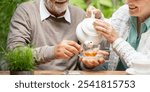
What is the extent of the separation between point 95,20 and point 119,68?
0.38 meters

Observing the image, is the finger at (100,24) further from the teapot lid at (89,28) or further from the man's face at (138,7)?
the man's face at (138,7)

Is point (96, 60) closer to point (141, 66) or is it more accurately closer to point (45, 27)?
point (141, 66)

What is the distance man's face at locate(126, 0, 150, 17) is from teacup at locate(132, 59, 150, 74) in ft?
0.92

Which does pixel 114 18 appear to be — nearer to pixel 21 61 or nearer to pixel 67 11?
pixel 67 11

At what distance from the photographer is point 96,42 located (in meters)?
1.79

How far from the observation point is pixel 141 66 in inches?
66.1

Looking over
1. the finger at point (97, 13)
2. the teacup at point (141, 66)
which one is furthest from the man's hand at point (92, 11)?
the teacup at point (141, 66)

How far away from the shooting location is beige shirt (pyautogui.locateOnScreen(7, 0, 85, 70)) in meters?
1.94

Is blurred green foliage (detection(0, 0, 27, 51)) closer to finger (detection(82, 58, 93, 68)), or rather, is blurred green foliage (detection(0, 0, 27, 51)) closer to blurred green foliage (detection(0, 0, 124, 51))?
blurred green foliage (detection(0, 0, 124, 51))

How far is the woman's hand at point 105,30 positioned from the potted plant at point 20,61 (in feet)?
1.00

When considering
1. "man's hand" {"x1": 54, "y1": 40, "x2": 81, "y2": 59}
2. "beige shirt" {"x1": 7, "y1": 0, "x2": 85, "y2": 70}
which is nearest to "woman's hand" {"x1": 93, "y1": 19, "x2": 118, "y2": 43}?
"man's hand" {"x1": 54, "y1": 40, "x2": 81, "y2": 59}

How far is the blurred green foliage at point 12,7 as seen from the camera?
7.23 feet

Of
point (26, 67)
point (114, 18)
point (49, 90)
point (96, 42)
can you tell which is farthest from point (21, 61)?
point (114, 18)

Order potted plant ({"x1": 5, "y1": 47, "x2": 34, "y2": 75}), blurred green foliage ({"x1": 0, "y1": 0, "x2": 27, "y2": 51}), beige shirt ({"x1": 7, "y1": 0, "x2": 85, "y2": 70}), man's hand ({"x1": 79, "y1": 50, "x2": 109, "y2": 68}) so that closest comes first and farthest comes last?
potted plant ({"x1": 5, "y1": 47, "x2": 34, "y2": 75})
man's hand ({"x1": 79, "y1": 50, "x2": 109, "y2": 68})
beige shirt ({"x1": 7, "y1": 0, "x2": 85, "y2": 70})
blurred green foliage ({"x1": 0, "y1": 0, "x2": 27, "y2": 51})
